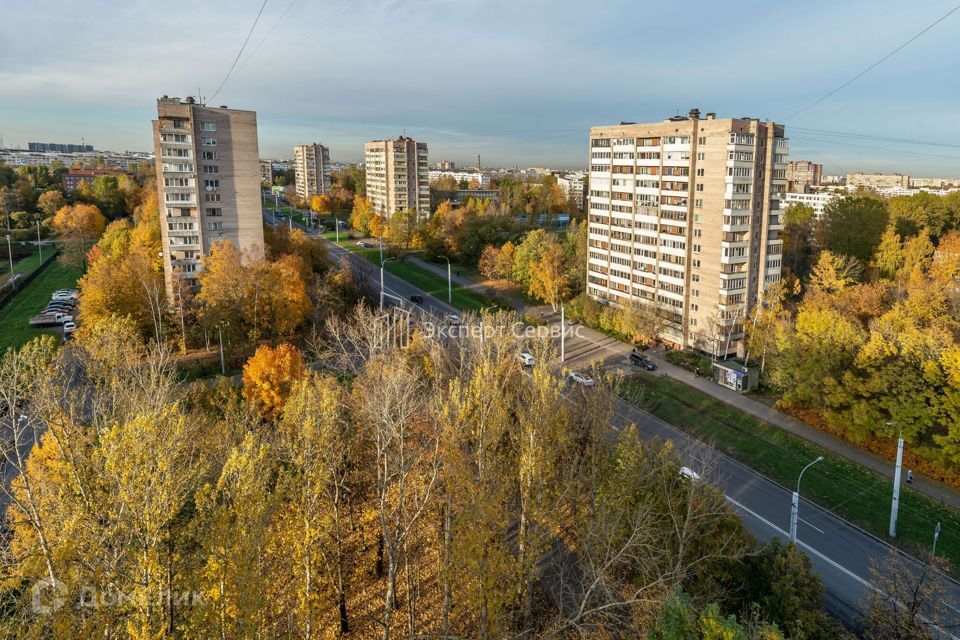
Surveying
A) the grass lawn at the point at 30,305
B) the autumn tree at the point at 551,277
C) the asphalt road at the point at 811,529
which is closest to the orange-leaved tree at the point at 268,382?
the asphalt road at the point at 811,529

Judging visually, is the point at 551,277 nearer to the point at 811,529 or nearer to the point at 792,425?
the point at 792,425

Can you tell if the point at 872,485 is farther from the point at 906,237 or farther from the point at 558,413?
the point at 906,237

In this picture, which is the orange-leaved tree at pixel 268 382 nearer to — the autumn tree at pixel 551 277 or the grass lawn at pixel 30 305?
the grass lawn at pixel 30 305

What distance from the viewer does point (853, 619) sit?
17828 mm

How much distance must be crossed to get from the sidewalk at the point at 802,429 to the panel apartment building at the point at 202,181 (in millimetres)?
34137

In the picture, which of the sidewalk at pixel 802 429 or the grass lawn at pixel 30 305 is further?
the grass lawn at pixel 30 305

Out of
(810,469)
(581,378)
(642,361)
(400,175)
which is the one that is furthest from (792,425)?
(400,175)

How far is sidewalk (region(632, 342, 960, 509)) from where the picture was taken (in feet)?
80.4

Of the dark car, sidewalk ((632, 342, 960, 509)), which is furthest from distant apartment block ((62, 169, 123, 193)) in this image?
sidewalk ((632, 342, 960, 509))

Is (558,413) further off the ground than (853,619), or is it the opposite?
(558,413)

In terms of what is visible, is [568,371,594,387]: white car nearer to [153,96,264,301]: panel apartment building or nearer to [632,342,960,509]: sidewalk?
[632,342,960,509]: sidewalk

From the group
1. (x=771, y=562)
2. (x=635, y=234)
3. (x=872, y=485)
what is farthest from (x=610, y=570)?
(x=635, y=234)

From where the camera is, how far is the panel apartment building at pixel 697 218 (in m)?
37.8

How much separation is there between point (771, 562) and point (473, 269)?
5602 centimetres
